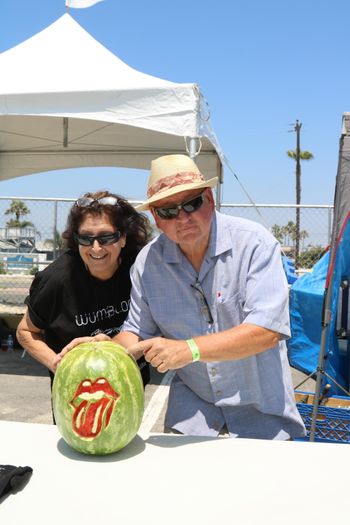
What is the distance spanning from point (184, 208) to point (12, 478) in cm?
102

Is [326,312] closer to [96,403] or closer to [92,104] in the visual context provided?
[96,403]

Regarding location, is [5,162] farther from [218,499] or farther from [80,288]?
[218,499]

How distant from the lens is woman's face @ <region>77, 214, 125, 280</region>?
223 cm

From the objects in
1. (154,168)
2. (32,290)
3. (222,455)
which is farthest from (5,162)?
(222,455)

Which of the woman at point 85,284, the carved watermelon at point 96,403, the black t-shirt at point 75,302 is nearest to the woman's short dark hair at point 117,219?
the woman at point 85,284

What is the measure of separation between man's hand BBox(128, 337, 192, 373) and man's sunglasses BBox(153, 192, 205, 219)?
1.54 feet

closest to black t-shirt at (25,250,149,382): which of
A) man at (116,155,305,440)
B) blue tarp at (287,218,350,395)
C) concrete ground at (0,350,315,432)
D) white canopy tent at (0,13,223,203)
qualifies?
man at (116,155,305,440)

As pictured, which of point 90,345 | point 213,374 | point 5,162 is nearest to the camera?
point 90,345

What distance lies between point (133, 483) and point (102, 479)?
0.09m

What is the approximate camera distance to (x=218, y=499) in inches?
50.2

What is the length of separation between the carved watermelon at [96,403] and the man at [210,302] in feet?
1.03

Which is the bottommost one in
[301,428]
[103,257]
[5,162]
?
[301,428]

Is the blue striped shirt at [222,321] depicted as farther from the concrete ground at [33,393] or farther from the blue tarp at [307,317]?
the blue tarp at [307,317]

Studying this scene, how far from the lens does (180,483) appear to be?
136cm
